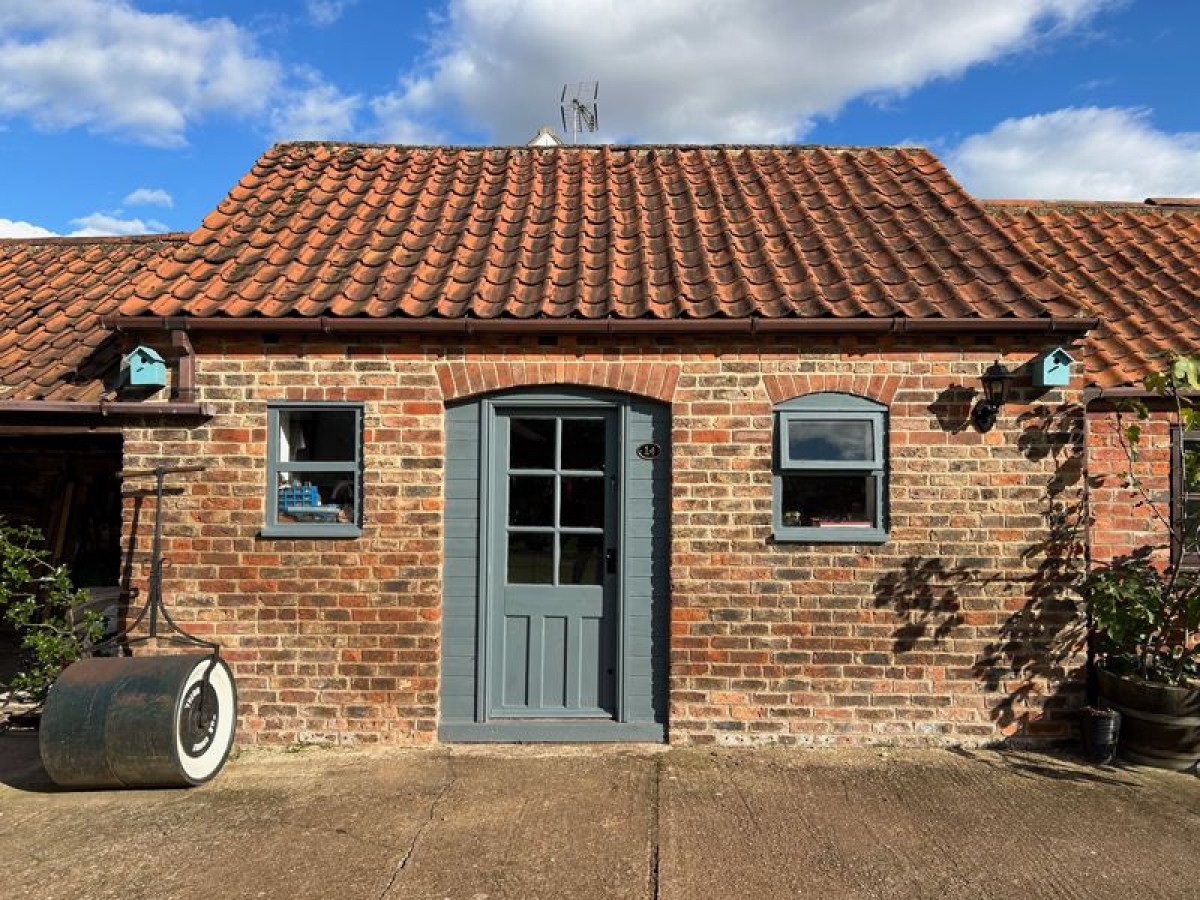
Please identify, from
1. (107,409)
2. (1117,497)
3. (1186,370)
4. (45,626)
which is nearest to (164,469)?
(107,409)

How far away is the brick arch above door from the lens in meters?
5.16

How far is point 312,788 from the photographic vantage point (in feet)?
14.7

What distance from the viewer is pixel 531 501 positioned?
5.31 meters

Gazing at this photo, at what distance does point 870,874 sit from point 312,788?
3.10 meters

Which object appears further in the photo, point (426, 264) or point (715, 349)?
point (426, 264)

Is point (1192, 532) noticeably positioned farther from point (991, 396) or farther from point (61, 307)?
point (61, 307)

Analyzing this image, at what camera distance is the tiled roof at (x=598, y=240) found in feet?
17.2

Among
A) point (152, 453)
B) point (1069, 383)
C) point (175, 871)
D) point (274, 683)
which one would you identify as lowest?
point (175, 871)

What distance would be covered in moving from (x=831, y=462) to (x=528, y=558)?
7.11ft

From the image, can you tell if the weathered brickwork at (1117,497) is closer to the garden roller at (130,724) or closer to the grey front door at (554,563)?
the grey front door at (554,563)

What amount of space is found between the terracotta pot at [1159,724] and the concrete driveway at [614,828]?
0.15m

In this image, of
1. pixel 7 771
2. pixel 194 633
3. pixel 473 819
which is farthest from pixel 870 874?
pixel 7 771

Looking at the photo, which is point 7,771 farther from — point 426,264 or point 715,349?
point 715,349

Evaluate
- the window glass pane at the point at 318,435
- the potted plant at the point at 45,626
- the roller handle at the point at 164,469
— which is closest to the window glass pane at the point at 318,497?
the window glass pane at the point at 318,435
